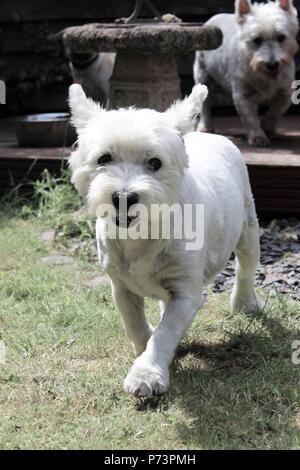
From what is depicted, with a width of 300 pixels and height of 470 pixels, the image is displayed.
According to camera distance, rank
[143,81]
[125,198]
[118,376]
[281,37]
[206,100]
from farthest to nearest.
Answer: [206,100] → [281,37] → [143,81] → [118,376] → [125,198]

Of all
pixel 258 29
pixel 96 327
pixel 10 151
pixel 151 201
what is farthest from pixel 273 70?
pixel 151 201

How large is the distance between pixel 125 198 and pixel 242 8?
188 inches

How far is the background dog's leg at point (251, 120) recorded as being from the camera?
696 cm

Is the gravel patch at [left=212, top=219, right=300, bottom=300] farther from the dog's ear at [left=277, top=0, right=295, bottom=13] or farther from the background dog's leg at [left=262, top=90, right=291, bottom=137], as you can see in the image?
the dog's ear at [left=277, top=0, right=295, bottom=13]

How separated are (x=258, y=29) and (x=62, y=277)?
327cm

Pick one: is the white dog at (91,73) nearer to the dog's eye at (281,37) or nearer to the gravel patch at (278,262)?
the dog's eye at (281,37)

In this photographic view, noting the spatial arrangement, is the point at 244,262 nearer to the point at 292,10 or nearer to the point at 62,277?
the point at 62,277

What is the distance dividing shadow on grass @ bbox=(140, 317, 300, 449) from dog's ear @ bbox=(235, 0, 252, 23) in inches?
157

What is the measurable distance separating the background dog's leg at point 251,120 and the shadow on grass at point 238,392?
3.16 metres

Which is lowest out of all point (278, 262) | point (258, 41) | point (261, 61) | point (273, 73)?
point (278, 262)

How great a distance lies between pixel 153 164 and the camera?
122 inches

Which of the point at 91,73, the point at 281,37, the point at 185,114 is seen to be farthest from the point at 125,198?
the point at 91,73

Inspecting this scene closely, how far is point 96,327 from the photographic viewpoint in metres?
4.10

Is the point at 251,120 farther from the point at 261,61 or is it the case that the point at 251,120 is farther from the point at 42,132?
the point at 42,132
